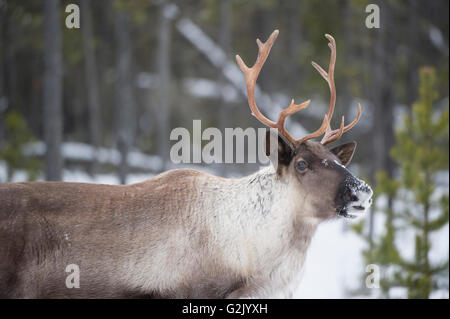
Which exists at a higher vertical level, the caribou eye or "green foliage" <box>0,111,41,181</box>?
"green foliage" <box>0,111,41,181</box>

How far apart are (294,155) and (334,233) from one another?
10929mm

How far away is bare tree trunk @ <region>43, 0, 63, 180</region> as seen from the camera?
7.15 metres

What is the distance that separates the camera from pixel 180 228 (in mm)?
3645

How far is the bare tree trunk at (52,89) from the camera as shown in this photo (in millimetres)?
7152

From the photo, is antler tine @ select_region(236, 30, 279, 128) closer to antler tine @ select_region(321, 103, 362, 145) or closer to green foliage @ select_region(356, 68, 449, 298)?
antler tine @ select_region(321, 103, 362, 145)

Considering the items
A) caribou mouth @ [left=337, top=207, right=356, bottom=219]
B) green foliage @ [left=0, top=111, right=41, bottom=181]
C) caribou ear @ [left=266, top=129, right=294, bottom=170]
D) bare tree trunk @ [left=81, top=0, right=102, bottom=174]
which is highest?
bare tree trunk @ [left=81, top=0, right=102, bottom=174]

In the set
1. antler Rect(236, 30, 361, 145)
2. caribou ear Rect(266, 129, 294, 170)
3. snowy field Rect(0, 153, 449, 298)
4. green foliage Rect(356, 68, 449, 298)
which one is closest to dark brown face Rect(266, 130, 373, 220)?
caribou ear Rect(266, 129, 294, 170)

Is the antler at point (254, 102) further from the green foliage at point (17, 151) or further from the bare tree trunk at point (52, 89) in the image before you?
the green foliage at point (17, 151)

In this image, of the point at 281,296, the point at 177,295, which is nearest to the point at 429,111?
the point at 281,296

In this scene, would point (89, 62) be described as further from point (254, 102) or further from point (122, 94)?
point (254, 102)

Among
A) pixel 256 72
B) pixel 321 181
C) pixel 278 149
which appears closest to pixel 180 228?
pixel 278 149

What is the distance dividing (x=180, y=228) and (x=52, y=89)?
448 cm

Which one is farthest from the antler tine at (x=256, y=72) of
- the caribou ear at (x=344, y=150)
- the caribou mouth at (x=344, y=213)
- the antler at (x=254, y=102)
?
the caribou mouth at (x=344, y=213)
